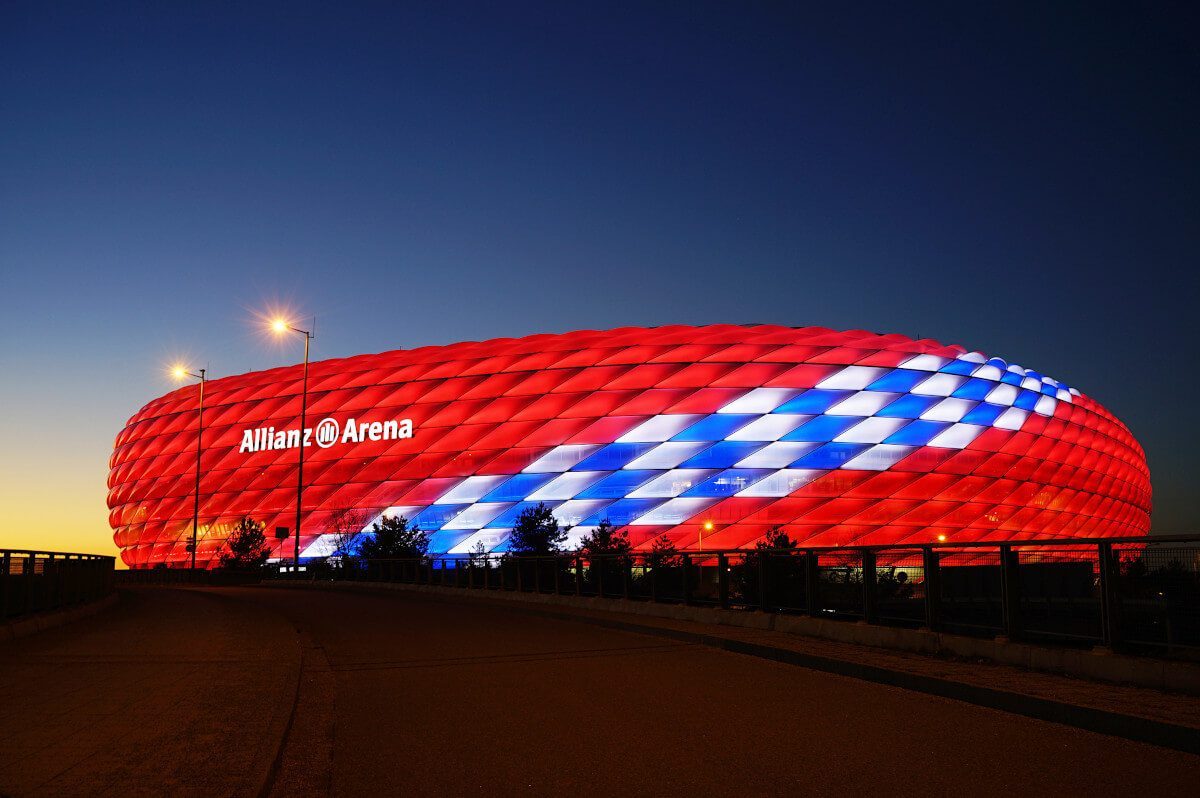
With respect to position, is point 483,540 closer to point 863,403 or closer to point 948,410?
point 863,403

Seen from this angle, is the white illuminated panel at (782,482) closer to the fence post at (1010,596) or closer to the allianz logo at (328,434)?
the allianz logo at (328,434)

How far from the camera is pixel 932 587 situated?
1249 cm

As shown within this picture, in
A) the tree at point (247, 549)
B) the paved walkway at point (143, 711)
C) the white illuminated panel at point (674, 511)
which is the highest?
the white illuminated panel at point (674, 511)

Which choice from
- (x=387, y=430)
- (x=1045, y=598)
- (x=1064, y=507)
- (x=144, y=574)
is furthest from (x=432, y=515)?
(x=1045, y=598)

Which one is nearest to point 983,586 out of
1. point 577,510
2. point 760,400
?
point 577,510

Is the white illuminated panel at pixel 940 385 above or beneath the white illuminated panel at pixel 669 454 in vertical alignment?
above

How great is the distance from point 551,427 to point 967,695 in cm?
4691

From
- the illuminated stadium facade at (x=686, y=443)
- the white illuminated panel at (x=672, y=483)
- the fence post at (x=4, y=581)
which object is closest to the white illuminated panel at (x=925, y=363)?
the illuminated stadium facade at (x=686, y=443)

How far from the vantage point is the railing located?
14.7 metres

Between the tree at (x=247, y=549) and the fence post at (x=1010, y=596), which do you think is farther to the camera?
the tree at (x=247, y=549)

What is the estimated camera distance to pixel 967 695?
919 cm

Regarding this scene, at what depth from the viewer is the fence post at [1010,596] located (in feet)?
36.4

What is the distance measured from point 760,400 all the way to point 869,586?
135ft

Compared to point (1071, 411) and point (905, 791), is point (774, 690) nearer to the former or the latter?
point (905, 791)
